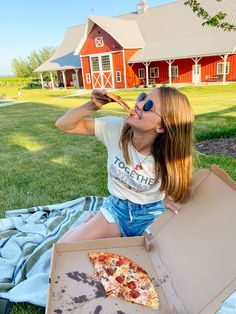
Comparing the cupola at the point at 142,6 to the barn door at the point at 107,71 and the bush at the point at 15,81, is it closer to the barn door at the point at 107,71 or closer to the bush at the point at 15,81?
the barn door at the point at 107,71

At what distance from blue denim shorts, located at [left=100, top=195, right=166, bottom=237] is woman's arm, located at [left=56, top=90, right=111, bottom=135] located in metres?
0.57

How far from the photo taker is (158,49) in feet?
71.3

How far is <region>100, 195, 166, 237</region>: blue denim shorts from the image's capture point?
86.2 inches

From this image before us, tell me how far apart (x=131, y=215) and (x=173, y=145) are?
61cm

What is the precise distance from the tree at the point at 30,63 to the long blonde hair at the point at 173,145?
4722cm

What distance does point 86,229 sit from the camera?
214cm

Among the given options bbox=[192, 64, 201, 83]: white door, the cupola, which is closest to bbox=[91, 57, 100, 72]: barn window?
the cupola

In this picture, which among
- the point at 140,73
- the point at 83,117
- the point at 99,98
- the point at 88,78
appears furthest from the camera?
the point at 88,78

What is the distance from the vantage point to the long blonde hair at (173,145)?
1.87 metres

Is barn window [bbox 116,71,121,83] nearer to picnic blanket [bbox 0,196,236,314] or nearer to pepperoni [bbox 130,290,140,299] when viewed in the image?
picnic blanket [bbox 0,196,236,314]

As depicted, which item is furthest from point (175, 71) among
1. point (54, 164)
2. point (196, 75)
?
point (54, 164)

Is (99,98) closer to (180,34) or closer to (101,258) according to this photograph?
(101,258)

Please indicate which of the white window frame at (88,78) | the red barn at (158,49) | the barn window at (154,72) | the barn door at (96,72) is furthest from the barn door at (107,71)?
the barn window at (154,72)

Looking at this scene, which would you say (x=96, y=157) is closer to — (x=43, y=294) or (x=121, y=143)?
(x=121, y=143)
